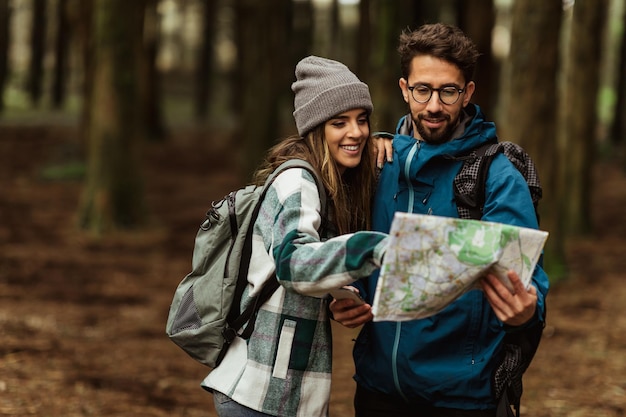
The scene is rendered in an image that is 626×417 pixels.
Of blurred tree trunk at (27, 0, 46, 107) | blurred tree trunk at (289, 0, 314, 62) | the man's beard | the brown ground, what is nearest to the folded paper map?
the man's beard

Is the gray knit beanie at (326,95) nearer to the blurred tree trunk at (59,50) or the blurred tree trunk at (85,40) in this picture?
the blurred tree trunk at (85,40)

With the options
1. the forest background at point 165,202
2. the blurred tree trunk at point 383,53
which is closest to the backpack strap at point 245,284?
the forest background at point 165,202

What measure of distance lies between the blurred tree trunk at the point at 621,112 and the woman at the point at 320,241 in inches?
748

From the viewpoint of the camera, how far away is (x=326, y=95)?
10.4 feet

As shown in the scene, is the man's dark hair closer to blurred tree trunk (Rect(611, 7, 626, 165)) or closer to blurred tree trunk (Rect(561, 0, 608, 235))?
blurred tree trunk (Rect(561, 0, 608, 235))

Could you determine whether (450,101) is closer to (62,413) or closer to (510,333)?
(510,333)

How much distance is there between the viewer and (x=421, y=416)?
11.0ft

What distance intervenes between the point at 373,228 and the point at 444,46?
730 millimetres

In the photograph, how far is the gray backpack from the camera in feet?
10.4

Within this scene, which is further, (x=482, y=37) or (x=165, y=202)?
(x=165, y=202)

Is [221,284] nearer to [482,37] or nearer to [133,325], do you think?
[133,325]

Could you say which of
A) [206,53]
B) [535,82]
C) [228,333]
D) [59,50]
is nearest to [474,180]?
[228,333]

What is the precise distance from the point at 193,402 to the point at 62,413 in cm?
105

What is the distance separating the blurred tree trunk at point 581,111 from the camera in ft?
44.0
